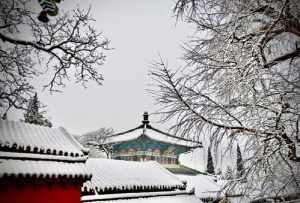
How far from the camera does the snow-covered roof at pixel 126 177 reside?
400cm

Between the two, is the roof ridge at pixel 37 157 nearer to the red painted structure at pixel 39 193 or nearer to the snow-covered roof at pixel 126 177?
the red painted structure at pixel 39 193

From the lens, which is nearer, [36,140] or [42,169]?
[42,169]

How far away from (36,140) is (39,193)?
1.88ft

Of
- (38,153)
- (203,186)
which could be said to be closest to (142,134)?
(203,186)

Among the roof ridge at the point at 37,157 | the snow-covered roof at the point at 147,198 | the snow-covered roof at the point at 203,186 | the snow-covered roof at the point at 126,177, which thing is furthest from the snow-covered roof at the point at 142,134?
the roof ridge at the point at 37,157

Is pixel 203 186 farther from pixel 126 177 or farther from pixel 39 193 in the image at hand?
pixel 39 193

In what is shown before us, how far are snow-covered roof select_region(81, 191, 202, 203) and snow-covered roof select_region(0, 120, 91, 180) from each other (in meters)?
0.71

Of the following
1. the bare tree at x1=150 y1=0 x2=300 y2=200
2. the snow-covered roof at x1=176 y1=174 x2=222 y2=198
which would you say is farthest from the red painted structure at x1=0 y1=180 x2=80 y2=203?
the snow-covered roof at x1=176 y1=174 x2=222 y2=198

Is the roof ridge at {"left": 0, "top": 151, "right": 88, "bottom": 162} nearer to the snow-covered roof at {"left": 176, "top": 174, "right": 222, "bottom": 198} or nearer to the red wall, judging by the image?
the red wall

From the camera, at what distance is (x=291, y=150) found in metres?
2.12

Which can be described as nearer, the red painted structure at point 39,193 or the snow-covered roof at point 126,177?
the red painted structure at point 39,193

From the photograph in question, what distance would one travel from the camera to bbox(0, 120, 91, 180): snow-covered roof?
272 centimetres

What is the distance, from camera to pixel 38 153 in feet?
9.78

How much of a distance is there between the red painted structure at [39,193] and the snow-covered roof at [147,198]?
47cm
